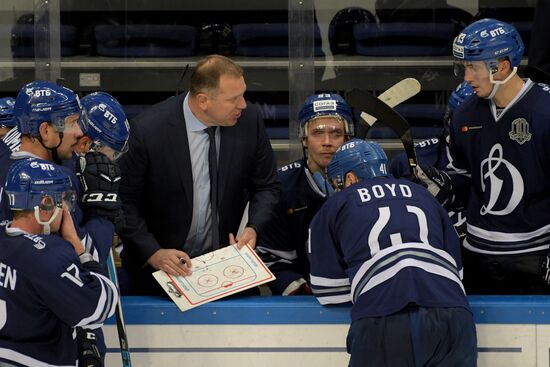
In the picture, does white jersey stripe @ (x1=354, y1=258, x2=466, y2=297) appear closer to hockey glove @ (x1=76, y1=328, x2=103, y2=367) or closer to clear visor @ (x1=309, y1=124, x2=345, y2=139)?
hockey glove @ (x1=76, y1=328, x2=103, y2=367)

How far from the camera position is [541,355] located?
3402mm

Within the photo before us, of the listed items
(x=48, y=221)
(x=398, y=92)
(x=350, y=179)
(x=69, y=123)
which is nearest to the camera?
(x=48, y=221)

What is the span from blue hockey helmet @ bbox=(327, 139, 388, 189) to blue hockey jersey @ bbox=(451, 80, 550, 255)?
1.58ft

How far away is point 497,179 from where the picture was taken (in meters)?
3.59

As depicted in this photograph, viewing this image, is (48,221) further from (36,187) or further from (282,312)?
(282,312)

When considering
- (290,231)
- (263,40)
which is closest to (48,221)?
(290,231)

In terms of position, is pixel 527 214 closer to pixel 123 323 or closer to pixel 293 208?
pixel 293 208

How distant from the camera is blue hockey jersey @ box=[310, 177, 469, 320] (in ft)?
9.96

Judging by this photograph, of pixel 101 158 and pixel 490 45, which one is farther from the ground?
pixel 490 45

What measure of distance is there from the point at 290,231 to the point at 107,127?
785 millimetres

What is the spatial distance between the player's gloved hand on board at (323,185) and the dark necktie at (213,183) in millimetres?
333

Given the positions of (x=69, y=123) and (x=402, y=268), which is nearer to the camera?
(x=402, y=268)

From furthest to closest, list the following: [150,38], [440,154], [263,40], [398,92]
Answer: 1. [150,38]
2. [263,40]
3. [440,154]
4. [398,92]

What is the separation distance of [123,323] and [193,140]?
66 cm
